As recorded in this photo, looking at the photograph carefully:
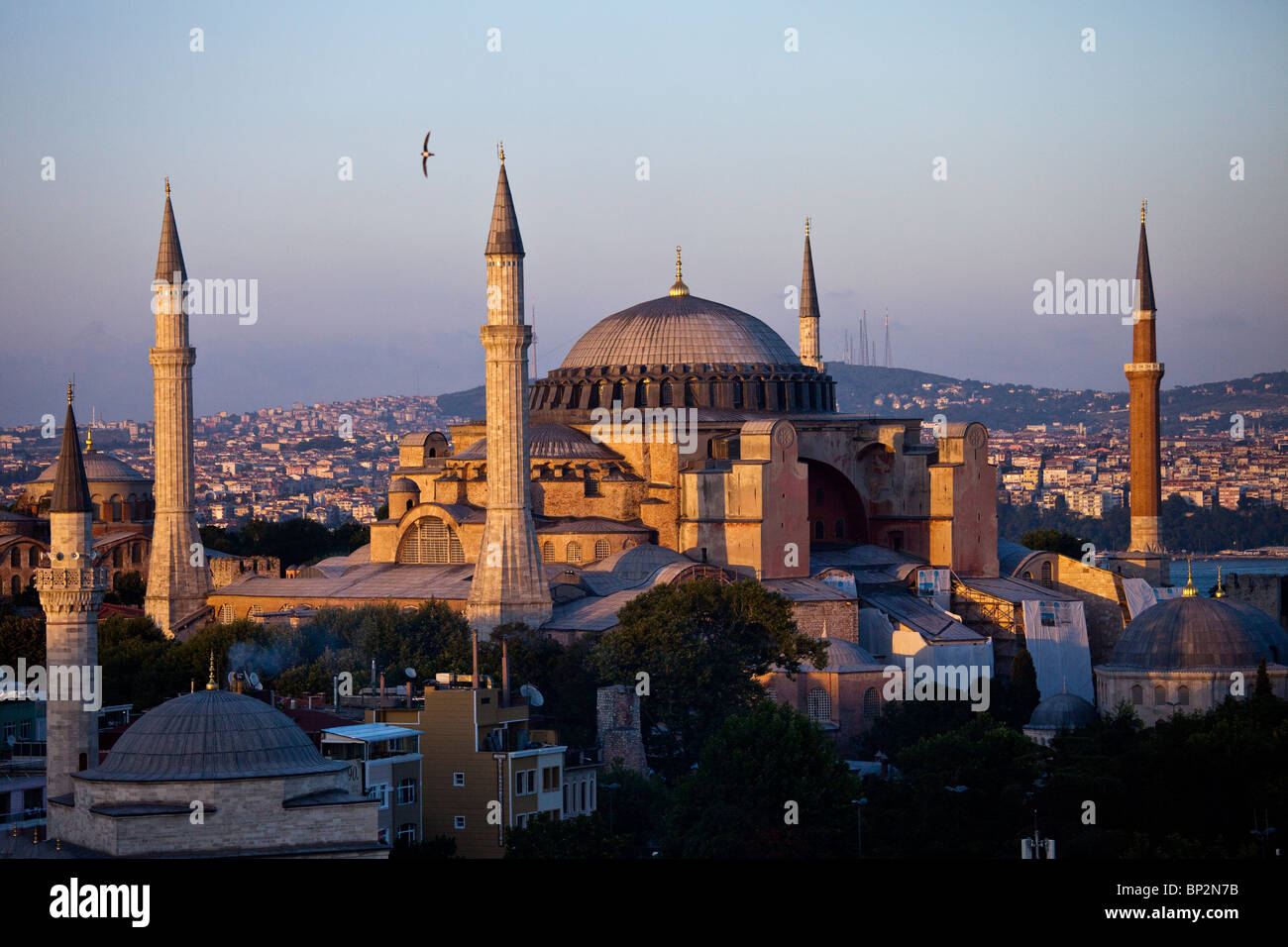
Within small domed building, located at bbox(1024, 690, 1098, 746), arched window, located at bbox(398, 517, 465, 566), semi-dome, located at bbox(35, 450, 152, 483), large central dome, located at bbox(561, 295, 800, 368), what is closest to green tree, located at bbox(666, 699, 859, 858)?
small domed building, located at bbox(1024, 690, 1098, 746)

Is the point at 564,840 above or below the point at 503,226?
below

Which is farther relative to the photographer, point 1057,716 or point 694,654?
point 1057,716

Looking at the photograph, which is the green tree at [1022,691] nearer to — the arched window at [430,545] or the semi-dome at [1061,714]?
the semi-dome at [1061,714]

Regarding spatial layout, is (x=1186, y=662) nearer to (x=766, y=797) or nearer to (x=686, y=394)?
(x=766, y=797)

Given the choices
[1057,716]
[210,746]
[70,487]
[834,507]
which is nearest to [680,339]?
[834,507]

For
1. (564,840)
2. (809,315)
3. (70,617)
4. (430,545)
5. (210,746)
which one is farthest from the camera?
(809,315)

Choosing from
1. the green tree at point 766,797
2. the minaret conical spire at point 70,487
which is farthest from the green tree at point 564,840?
the minaret conical spire at point 70,487
